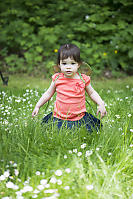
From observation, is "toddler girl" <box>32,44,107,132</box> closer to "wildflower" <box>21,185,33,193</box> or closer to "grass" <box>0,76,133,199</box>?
"grass" <box>0,76,133,199</box>

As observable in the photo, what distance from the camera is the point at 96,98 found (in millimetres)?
3020

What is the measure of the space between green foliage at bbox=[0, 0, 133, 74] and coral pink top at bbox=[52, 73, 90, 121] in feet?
15.6

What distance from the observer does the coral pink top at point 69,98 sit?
286 centimetres

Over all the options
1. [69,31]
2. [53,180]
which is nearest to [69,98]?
[53,180]

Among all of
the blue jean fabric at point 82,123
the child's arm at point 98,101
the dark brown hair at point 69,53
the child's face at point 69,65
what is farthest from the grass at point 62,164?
the dark brown hair at point 69,53

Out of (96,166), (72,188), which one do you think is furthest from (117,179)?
(72,188)

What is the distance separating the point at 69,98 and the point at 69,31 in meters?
5.79

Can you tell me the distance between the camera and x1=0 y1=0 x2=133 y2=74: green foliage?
7754 millimetres

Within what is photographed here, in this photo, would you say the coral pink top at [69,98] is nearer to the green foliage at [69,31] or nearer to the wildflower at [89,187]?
the wildflower at [89,187]

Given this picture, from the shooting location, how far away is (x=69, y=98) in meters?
2.87

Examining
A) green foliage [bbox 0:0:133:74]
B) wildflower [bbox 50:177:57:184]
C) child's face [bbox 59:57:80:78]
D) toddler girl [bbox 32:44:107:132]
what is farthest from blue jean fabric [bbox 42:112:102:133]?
green foliage [bbox 0:0:133:74]

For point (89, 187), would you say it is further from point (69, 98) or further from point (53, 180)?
point (69, 98)

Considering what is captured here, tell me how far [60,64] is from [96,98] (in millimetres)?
605

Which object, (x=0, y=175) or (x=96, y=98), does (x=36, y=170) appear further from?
(x=96, y=98)
